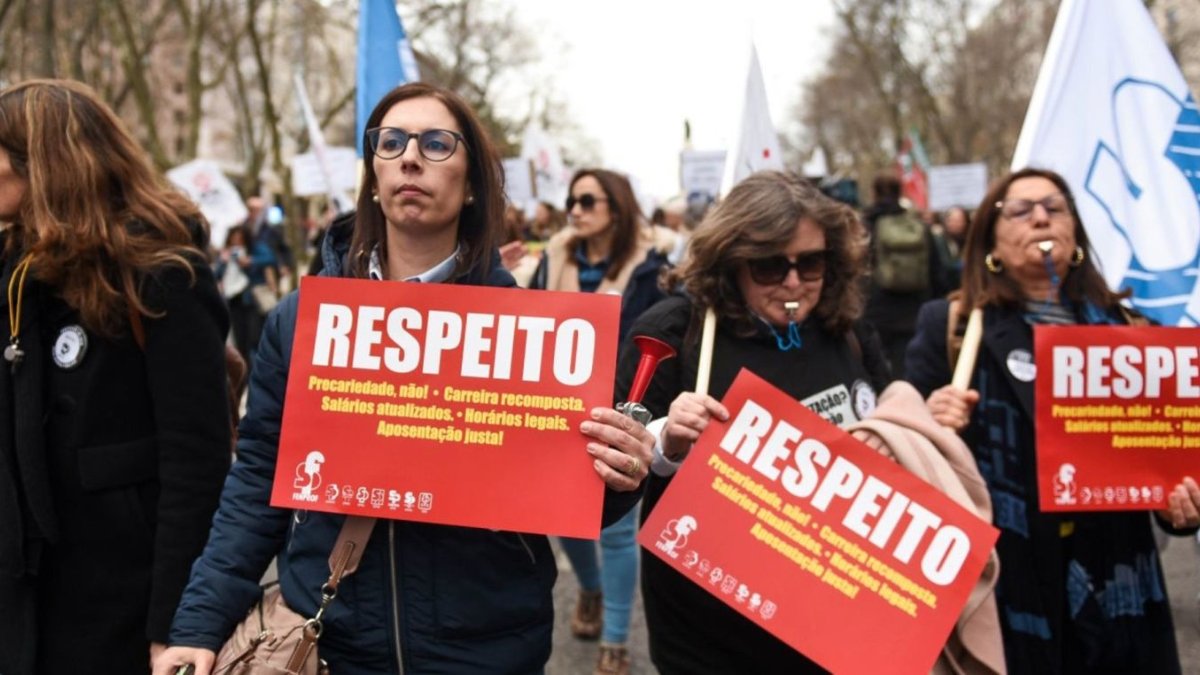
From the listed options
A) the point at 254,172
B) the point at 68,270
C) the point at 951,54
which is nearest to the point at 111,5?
the point at 254,172

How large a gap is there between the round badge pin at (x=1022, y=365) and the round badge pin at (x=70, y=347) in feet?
7.26

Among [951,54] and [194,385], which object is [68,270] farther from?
[951,54]

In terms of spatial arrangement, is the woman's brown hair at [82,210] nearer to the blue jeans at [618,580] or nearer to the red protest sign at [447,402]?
the red protest sign at [447,402]

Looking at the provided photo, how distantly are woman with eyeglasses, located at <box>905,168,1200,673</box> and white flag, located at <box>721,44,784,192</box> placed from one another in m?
0.99

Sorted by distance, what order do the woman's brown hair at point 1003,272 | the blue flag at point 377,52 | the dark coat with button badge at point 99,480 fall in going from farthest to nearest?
the blue flag at point 377,52 → the woman's brown hair at point 1003,272 → the dark coat with button badge at point 99,480

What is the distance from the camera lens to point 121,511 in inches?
94.5

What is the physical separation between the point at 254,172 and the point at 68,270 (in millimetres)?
24626

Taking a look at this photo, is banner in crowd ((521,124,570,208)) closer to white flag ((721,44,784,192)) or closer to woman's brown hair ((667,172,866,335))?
white flag ((721,44,784,192))

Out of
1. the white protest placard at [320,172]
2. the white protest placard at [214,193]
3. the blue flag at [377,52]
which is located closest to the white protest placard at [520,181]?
the white protest placard at [320,172]

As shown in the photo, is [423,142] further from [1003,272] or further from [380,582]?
[1003,272]

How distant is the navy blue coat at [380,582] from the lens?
1.97 m

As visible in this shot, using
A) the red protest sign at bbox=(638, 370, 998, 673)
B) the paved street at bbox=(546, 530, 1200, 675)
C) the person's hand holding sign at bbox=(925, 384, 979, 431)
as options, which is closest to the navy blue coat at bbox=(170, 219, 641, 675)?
the red protest sign at bbox=(638, 370, 998, 673)

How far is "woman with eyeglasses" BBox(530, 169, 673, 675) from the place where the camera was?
473cm

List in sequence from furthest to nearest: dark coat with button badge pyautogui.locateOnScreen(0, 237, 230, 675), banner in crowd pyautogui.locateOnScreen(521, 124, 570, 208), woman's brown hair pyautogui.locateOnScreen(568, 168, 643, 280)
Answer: banner in crowd pyautogui.locateOnScreen(521, 124, 570, 208), woman's brown hair pyautogui.locateOnScreen(568, 168, 643, 280), dark coat with button badge pyautogui.locateOnScreen(0, 237, 230, 675)
